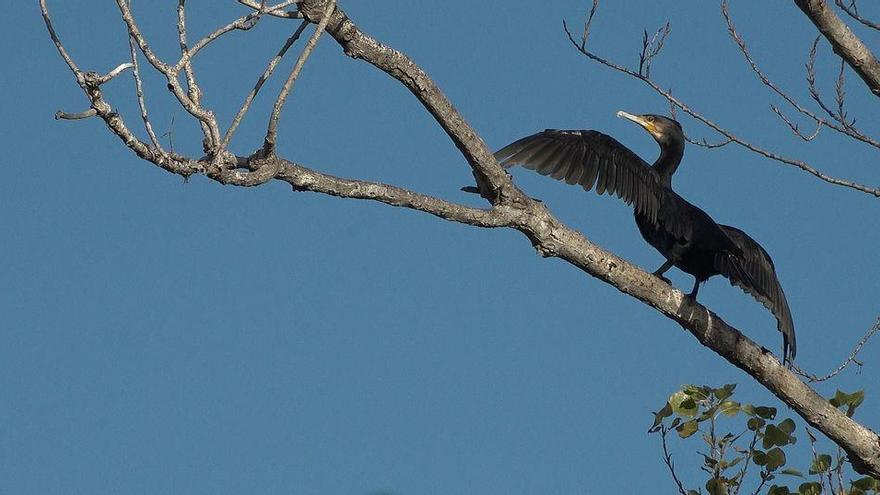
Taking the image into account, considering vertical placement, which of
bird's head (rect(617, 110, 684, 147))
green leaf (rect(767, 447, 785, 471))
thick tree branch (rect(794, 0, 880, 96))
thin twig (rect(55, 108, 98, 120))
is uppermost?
bird's head (rect(617, 110, 684, 147))

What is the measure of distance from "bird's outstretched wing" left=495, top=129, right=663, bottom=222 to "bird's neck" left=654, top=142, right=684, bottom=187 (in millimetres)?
761

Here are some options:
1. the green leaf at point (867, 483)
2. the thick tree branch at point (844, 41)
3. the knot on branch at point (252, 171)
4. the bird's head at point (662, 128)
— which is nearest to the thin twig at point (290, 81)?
the knot on branch at point (252, 171)

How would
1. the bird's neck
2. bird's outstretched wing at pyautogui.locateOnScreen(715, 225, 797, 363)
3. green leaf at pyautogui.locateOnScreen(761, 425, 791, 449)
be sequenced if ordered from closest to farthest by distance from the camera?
green leaf at pyautogui.locateOnScreen(761, 425, 791, 449)
bird's outstretched wing at pyautogui.locateOnScreen(715, 225, 797, 363)
the bird's neck

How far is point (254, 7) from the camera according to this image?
358 cm

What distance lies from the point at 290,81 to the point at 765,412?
7.86ft

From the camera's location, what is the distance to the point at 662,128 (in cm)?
635

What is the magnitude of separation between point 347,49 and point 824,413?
234 centimetres

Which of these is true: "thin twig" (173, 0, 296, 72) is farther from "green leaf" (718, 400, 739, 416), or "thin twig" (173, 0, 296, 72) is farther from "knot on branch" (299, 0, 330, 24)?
"green leaf" (718, 400, 739, 416)

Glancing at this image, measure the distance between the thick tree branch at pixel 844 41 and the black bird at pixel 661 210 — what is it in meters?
1.47

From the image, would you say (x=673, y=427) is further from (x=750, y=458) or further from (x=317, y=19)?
(x=317, y=19)

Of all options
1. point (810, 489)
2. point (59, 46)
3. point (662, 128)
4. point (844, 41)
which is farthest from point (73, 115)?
point (662, 128)

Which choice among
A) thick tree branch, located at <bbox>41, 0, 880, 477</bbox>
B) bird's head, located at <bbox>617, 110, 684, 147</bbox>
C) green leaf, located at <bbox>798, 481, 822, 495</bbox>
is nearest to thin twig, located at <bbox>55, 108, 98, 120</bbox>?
thick tree branch, located at <bbox>41, 0, 880, 477</bbox>

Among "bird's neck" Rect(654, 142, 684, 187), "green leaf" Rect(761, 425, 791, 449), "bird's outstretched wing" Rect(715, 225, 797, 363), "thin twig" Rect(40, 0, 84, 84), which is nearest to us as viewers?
"thin twig" Rect(40, 0, 84, 84)

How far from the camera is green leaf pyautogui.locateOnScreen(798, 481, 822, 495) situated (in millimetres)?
4543
